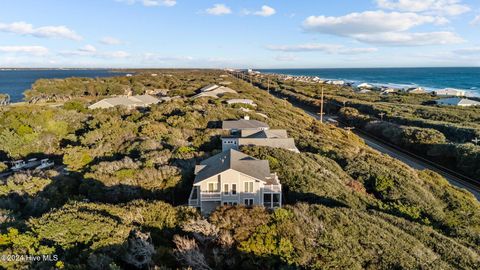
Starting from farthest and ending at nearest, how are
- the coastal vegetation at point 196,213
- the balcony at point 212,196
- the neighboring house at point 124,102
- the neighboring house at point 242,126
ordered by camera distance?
the neighboring house at point 124,102 → the neighboring house at point 242,126 → the balcony at point 212,196 → the coastal vegetation at point 196,213

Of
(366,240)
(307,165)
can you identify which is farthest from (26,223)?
(307,165)

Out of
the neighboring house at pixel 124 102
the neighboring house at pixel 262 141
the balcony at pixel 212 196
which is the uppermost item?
the neighboring house at pixel 124 102

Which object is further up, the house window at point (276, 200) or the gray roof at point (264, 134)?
the gray roof at point (264, 134)

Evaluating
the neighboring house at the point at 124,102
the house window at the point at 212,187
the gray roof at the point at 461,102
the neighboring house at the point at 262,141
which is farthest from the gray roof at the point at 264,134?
the gray roof at the point at 461,102

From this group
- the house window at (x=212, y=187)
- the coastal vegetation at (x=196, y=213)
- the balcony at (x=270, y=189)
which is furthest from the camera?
the balcony at (x=270, y=189)

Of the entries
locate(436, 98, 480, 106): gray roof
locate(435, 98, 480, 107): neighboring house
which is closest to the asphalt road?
locate(435, 98, 480, 107): neighboring house

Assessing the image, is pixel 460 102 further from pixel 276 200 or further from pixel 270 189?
pixel 270 189

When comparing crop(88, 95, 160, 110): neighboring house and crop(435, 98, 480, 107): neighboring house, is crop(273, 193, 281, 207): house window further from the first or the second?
crop(435, 98, 480, 107): neighboring house

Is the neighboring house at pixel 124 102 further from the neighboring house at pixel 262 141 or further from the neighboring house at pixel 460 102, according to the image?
the neighboring house at pixel 460 102
